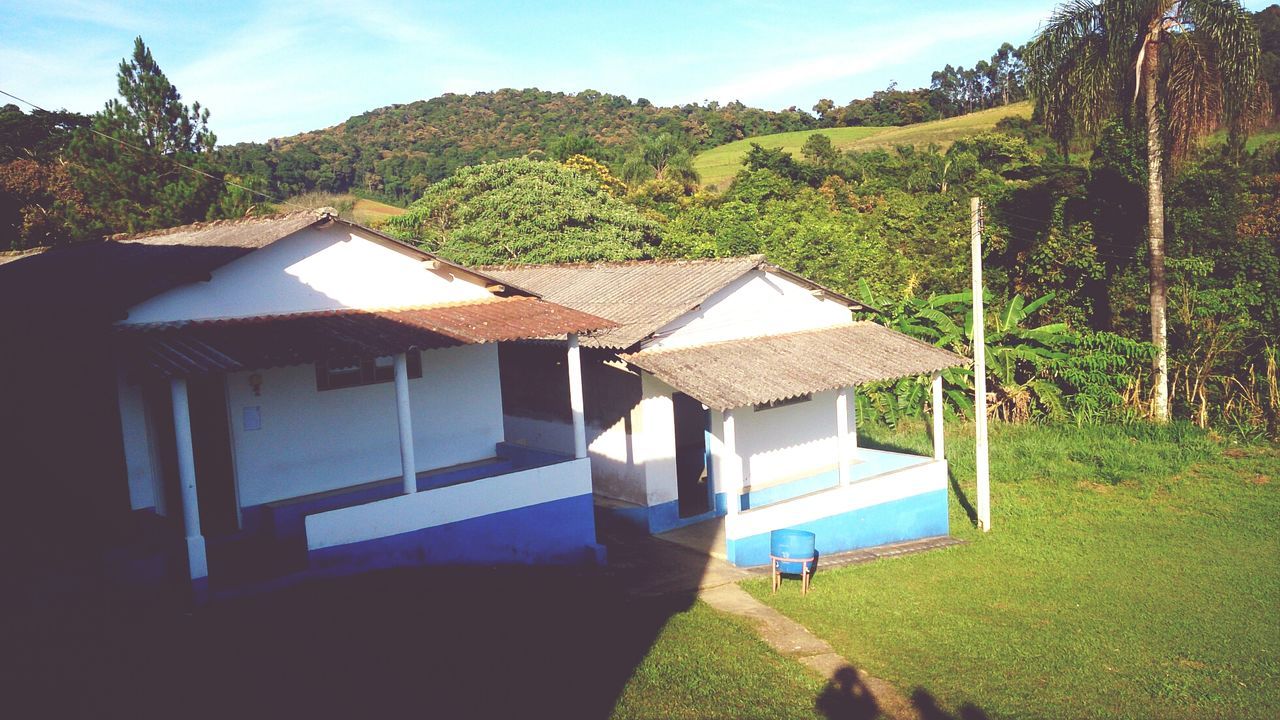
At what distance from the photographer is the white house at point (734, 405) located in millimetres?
12273

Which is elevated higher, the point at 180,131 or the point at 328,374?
the point at 180,131

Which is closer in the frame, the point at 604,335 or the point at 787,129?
the point at 604,335

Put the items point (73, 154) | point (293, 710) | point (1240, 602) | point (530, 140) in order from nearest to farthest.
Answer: point (293, 710), point (1240, 602), point (73, 154), point (530, 140)

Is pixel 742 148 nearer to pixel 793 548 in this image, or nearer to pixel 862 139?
pixel 862 139

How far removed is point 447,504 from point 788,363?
5.58 meters

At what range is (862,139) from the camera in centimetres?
7119

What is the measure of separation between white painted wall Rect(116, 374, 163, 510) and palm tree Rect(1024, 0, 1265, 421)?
18.1 meters

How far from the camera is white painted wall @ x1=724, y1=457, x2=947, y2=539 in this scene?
12.0m

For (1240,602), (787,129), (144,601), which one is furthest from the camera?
(787,129)

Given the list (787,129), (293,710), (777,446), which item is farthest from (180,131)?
(787,129)

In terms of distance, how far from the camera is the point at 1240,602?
1079 centimetres

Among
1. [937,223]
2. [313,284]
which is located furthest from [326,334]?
[937,223]

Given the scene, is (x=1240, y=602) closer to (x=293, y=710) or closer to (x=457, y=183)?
(x=293, y=710)

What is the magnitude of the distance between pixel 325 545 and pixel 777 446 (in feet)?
25.9
